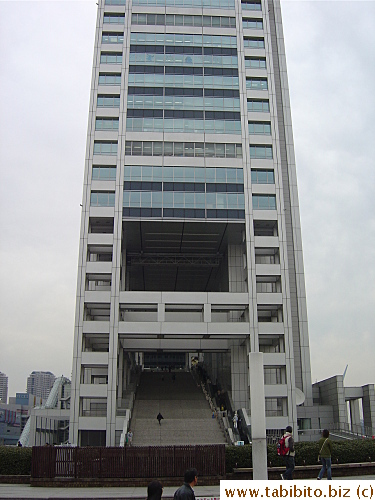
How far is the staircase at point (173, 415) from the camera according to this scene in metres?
44.0

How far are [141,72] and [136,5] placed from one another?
31.5ft

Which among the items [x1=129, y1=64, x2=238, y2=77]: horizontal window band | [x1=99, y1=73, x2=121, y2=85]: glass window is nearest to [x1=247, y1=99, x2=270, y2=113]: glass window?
[x1=129, y1=64, x2=238, y2=77]: horizontal window band

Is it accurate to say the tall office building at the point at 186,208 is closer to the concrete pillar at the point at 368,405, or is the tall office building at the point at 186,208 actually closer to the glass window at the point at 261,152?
the glass window at the point at 261,152

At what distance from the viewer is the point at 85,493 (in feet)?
71.7

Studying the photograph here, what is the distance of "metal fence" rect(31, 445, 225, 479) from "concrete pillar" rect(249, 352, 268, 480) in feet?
19.2

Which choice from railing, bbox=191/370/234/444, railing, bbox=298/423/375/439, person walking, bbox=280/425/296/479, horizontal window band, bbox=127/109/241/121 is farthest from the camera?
horizontal window band, bbox=127/109/241/121

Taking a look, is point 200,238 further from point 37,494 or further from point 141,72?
point 37,494

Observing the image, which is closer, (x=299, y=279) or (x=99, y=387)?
(x=99, y=387)

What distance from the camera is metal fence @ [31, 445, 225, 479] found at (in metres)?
24.9

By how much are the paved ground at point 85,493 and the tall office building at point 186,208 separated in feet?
89.4

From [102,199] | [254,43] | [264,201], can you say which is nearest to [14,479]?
[102,199]

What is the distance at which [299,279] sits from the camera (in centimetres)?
6725

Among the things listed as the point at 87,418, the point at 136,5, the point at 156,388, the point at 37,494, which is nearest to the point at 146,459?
the point at 37,494

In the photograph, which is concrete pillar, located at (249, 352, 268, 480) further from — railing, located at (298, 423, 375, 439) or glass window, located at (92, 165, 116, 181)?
glass window, located at (92, 165, 116, 181)
